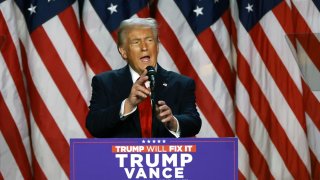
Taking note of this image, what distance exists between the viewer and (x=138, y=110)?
249cm

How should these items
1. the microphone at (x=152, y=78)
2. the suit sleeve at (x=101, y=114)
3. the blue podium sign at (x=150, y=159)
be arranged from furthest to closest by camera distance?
the suit sleeve at (x=101, y=114)
the microphone at (x=152, y=78)
the blue podium sign at (x=150, y=159)

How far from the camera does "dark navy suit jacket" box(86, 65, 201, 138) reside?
2453 millimetres

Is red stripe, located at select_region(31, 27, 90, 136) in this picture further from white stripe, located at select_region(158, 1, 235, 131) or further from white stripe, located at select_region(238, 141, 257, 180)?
white stripe, located at select_region(238, 141, 257, 180)

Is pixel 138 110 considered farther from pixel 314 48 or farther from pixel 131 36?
Answer: pixel 314 48

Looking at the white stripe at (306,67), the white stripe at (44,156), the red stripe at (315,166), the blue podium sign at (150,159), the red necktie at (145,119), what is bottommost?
the blue podium sign at (150,159)

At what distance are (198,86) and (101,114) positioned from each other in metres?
2.03

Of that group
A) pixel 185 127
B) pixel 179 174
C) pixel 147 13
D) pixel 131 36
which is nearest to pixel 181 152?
pixel 179 174

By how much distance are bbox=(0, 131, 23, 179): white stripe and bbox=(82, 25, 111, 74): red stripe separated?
0.75m

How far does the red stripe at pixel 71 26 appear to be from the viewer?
432 cm

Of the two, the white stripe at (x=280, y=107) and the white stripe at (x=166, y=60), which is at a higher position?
the white stripe at (x=166, y=60)

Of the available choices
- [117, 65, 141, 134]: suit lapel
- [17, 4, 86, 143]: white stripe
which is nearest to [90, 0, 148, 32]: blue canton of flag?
[17, 4, 86, 143]: white stripe

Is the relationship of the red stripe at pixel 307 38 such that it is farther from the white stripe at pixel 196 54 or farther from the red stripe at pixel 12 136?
the red stripe at pixel 12 136

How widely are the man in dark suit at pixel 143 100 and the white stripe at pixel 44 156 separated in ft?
5.98

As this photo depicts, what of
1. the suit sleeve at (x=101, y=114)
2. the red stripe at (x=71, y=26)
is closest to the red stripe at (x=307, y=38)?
the red stripe at (x=71, y=26)
